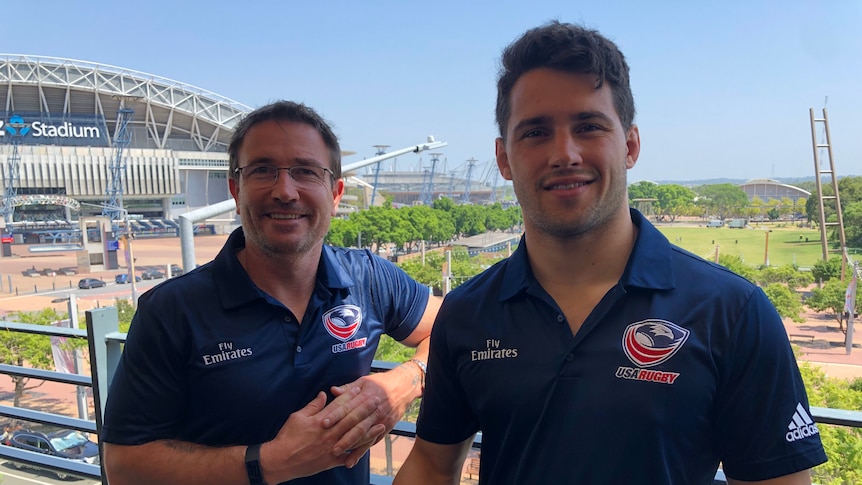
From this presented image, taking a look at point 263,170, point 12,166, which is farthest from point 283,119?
point 12,166

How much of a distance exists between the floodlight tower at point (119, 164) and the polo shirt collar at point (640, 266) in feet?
148

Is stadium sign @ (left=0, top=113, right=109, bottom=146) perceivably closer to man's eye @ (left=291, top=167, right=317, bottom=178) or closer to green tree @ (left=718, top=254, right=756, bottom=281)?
green tree @ (left=718, top=254, right=756, bottom=281)

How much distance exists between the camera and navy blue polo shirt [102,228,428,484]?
149 centimetres

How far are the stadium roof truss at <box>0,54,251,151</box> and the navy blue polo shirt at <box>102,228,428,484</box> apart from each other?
140 ft

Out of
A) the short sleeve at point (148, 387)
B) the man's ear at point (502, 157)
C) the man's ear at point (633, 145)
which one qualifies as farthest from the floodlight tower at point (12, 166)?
the man's ear at point (633, 145)

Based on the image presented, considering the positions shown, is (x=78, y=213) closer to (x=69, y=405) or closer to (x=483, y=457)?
(x=69, y=405)

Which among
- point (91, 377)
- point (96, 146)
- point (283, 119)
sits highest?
point (96, 146)

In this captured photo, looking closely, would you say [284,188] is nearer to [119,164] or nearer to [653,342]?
[653,342]

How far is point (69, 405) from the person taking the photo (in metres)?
9.50

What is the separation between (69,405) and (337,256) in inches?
393

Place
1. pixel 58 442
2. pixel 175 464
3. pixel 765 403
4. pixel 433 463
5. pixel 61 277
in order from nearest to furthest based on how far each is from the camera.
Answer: pixel 765 403, pixel 433 463, pixel 175 464, pixel 58 442, pixel 61 277

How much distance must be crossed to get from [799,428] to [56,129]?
5527 centimetres

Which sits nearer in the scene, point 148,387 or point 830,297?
point 148,387

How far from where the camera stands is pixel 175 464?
148cm
